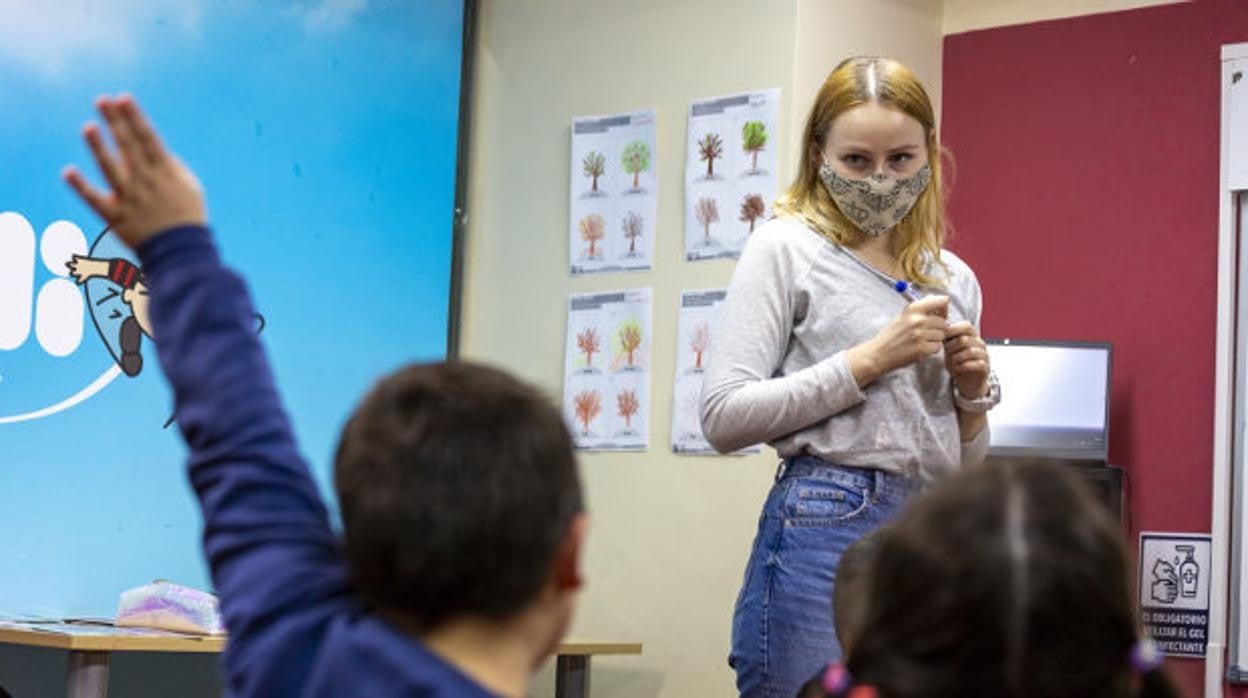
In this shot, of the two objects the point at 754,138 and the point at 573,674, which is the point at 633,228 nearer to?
the point at 754,138

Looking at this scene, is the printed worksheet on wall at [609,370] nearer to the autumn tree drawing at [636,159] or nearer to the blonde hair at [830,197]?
the autumn tree drawing at [636,159]

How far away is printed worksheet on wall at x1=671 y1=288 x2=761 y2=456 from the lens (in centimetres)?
387

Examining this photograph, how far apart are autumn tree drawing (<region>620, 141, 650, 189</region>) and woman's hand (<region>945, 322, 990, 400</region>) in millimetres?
2087

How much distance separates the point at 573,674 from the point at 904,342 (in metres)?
1.93

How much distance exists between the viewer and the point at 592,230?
163 inches

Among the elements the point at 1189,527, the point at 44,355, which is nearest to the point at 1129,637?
the point at 44,355

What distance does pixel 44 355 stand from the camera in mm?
3324

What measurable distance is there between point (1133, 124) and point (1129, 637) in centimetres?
352

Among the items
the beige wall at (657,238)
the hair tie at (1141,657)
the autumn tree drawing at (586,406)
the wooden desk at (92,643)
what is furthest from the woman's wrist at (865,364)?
the autumn tree drawing at (586,406)

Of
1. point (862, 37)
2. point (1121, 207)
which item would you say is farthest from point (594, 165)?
point (1121, 207)

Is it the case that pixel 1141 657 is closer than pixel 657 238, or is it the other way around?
pixel 1141 657

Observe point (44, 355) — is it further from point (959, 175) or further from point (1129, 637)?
point (1129, 637)

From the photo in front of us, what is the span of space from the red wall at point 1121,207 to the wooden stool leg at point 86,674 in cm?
230

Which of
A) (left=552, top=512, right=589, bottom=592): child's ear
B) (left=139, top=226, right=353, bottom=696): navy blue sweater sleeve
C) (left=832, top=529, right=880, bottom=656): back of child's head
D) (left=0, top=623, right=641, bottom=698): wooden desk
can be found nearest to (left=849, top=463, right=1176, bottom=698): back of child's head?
(left=552, top=512, right=589, bottom=592): child's ear
